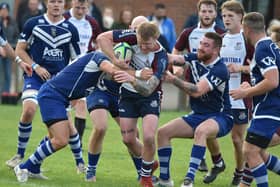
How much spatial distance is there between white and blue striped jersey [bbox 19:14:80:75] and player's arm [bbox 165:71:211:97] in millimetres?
1894

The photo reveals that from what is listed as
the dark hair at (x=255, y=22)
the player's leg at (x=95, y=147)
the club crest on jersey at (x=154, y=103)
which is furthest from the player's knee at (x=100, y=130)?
the dark hair at (x=255, y=22)

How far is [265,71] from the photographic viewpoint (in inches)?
417

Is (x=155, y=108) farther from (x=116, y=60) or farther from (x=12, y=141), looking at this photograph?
(x=12, y=141)

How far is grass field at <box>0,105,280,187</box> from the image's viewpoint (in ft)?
39.2

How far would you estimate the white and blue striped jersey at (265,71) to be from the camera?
34.8ft

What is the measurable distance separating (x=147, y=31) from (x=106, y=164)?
125 inches

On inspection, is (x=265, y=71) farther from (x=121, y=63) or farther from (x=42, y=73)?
(x=42, y=73)

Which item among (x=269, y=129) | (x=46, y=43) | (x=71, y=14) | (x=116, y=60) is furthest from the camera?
(x=71, y=14)

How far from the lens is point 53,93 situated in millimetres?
11508

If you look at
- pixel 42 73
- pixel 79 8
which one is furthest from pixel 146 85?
pixel 79 8

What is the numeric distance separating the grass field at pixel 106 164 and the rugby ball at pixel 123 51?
59.3 inches

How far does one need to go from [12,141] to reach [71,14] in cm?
221

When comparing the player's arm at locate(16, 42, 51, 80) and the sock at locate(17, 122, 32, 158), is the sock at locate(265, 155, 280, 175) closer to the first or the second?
the player's arm at locate(16, 42, 51, 80)

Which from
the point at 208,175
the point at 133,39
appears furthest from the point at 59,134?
the point at 208,175
